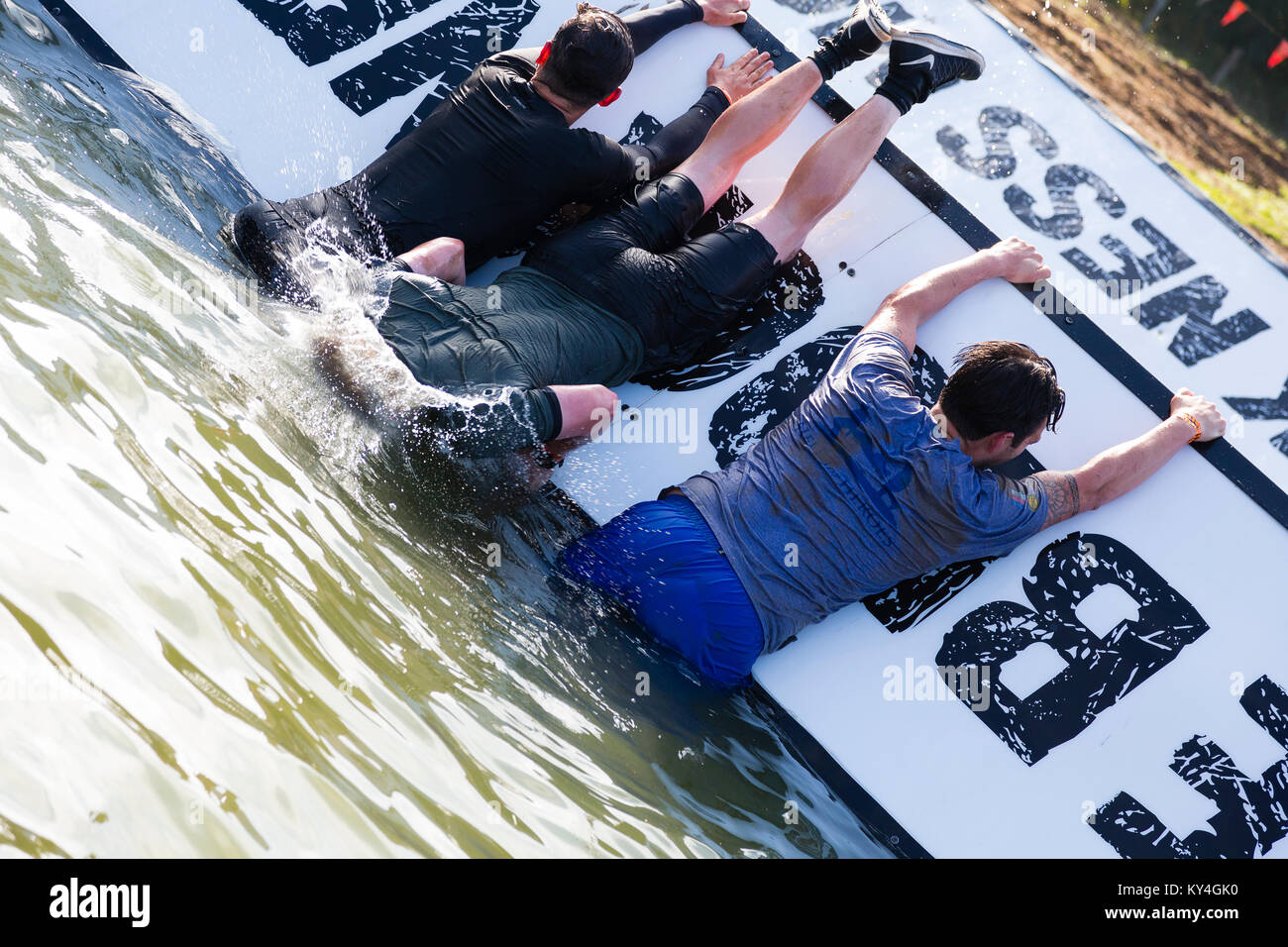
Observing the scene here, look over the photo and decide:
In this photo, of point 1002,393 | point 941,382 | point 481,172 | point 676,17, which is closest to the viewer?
point 1002,393

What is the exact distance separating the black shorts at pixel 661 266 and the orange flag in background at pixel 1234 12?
414 cm

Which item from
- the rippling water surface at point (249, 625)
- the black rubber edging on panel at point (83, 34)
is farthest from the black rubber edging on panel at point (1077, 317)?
the black rubber edging on panel at point (83, 34)

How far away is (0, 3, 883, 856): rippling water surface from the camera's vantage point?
222cm

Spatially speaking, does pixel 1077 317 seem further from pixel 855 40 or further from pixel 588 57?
pixel 588 57

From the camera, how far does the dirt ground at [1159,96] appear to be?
5504 mm

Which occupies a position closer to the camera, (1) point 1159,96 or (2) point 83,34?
(2) point 83,34

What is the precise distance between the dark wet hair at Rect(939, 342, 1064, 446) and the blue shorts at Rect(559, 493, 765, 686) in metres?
0.87

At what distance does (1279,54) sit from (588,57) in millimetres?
4583

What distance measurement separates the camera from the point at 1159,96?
571cm

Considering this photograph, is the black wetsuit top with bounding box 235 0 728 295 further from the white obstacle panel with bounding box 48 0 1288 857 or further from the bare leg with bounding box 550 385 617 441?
the bare leg with bounding box 550 385 617 441

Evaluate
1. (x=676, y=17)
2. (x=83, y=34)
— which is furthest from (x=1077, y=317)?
(x=83, y=34)

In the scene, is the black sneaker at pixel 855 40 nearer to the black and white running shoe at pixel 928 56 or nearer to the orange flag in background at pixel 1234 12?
the black and white running shoe at pixel 928 56

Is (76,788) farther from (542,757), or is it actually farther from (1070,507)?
(1070,507)
